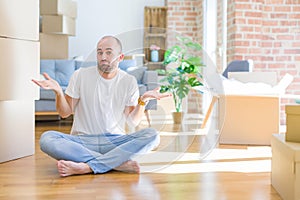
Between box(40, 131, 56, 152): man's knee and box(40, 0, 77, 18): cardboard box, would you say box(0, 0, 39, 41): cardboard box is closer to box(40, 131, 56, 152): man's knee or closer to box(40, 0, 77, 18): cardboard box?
box(40, 131, 56, 152): man's knee

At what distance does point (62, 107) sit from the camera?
2.52 metres

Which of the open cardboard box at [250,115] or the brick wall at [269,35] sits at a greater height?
the brick wall at [269,35]

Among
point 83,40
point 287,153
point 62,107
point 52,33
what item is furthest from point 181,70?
point 83,40

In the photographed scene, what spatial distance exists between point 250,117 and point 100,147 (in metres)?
1.45

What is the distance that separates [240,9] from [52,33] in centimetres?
248

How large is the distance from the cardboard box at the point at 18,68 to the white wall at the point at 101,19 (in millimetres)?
4188

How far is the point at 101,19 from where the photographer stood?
7270 mm

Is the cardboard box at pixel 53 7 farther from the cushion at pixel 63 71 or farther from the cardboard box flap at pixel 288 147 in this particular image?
the cardboard box flap at pixel 288 147

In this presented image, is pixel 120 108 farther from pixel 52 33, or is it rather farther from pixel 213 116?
pixel 52 33

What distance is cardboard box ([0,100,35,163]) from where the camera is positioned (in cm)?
283

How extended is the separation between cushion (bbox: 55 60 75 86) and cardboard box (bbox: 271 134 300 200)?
3658 mm

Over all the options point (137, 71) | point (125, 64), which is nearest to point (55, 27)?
point (137, 71)

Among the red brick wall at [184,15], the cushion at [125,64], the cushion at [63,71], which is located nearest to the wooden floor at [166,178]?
the cushion at [125,64]

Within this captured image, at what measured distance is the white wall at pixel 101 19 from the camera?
7.21 meters
